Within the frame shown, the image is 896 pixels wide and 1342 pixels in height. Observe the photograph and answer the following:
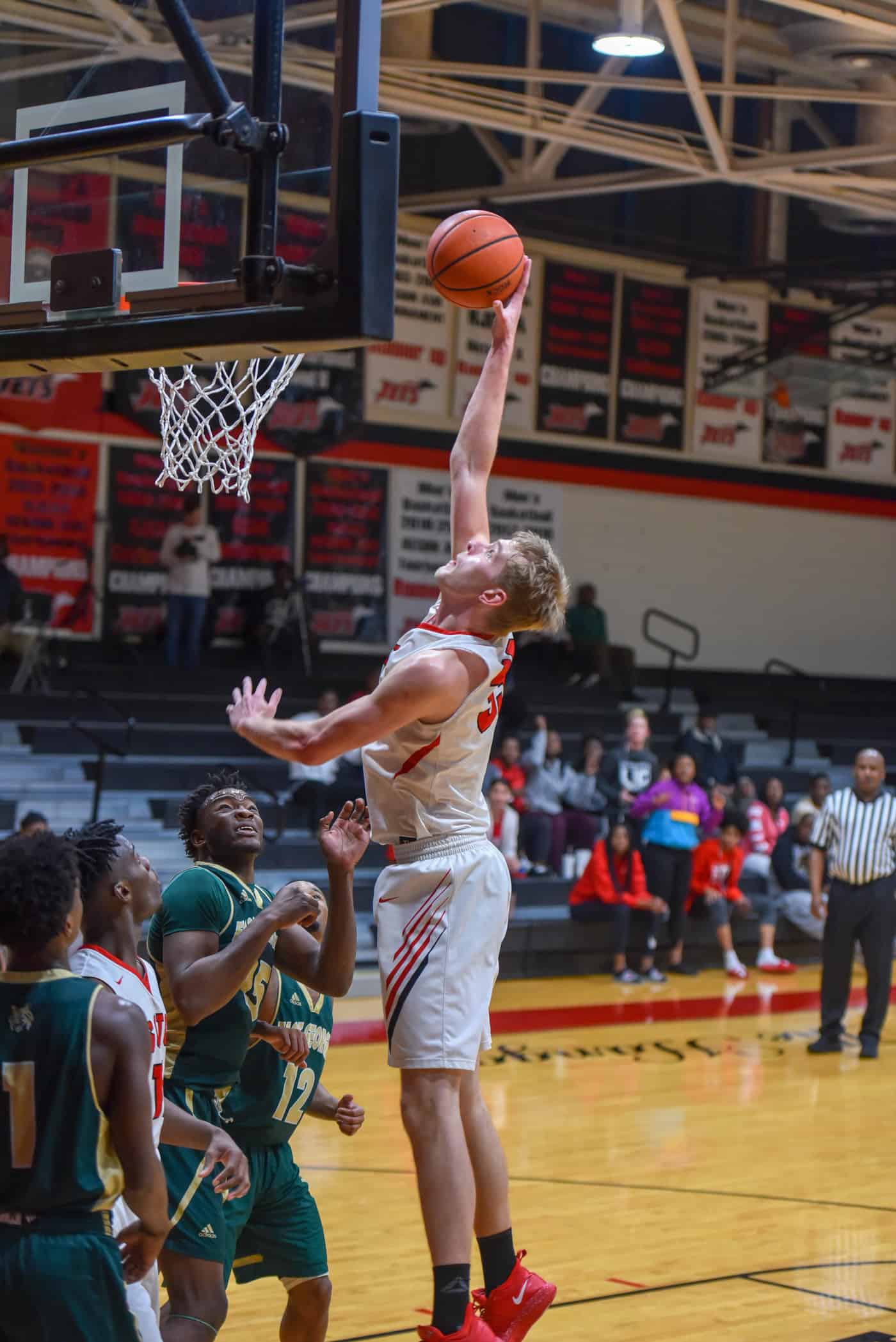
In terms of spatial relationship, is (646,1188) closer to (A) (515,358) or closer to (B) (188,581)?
(B) (188,581)

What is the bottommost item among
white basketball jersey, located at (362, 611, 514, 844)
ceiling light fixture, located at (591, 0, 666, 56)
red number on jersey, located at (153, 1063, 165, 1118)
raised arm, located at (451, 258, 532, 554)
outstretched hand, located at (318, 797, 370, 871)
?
red number on jersey, located at (153, 1063, 165, 1118)

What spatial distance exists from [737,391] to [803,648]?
11.2 feet

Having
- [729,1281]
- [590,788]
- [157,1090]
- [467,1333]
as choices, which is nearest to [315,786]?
[590,788]

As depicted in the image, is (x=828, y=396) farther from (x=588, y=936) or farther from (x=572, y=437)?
(x=588, y=936)

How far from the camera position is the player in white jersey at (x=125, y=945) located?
3.30 m

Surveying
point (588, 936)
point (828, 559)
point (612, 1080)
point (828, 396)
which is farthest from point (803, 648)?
point (612, 1080)

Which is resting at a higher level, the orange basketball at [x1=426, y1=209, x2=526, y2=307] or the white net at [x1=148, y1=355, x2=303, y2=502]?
the orange basketball at [x1=426, y1=209, x2=526, y2=307]

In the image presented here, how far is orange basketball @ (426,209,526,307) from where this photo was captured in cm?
466

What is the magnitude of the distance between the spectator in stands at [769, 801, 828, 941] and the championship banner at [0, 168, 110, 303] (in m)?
10.3

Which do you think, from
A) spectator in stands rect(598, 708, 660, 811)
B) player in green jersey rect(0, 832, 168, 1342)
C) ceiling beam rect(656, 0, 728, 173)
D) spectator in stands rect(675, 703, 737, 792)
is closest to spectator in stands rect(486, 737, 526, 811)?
spectator in stands rect(598, 708, 660, 811)

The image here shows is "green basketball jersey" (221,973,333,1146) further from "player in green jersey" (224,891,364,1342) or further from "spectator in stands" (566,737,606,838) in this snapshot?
"spectator in stands" (566,737,606,838)

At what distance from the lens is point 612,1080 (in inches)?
360

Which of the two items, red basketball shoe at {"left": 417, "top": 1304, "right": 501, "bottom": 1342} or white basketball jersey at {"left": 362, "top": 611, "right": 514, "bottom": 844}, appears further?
white basketball jersey at {"left": 362, "top": 611, "right": 514, "bottom": 844}

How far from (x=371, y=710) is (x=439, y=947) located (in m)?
0.60
